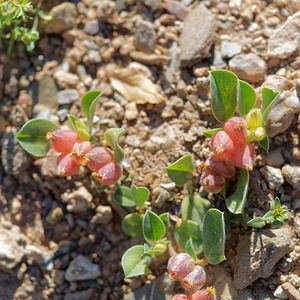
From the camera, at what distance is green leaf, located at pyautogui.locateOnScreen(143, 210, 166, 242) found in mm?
2600

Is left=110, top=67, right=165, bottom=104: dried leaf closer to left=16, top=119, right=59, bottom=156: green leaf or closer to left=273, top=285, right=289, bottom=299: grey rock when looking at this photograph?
left=16, top=119, right=59, bottom=156: green leaf

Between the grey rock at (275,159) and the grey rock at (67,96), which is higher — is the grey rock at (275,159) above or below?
below

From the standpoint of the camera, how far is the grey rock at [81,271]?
3.08m

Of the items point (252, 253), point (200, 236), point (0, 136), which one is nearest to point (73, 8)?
point (0, 136)

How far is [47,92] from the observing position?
11.5 ft

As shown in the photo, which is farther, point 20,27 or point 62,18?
point 62,18

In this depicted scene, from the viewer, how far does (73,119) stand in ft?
9.53

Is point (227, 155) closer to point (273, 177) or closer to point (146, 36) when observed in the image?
point (273, 177)

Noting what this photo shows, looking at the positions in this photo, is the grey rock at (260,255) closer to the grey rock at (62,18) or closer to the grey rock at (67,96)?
the grey rock at (67,96)

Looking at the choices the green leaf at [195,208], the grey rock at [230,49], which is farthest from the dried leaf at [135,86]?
the green leaf at [195,208]

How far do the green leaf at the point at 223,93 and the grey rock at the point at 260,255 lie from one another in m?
0.90

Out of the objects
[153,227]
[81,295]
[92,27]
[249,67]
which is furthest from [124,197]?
[92,27]

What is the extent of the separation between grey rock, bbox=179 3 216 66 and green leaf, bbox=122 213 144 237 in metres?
1.37

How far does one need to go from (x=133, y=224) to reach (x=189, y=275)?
2.10ft
